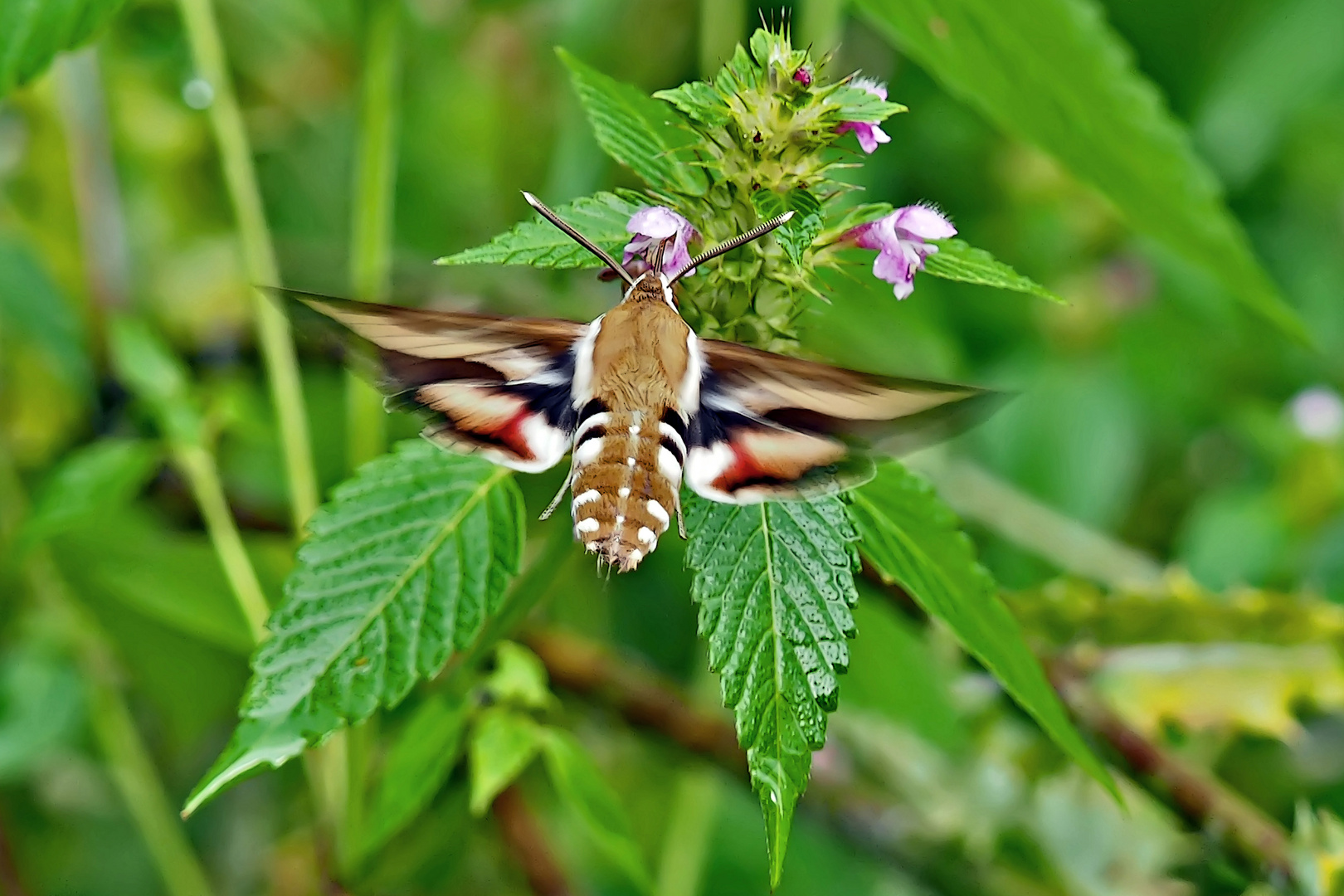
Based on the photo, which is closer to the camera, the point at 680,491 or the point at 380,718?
the point at 680,491

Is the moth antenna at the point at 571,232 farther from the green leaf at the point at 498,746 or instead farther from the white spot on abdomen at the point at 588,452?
the green leaf at the point at 498,746

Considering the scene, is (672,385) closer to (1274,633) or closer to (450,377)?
(450,377)

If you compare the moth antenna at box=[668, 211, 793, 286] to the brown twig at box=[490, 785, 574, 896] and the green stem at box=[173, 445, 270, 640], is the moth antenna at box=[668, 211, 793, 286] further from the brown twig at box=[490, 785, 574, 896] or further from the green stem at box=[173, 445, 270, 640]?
the brown twig at box=[490, 785, 574, 896]

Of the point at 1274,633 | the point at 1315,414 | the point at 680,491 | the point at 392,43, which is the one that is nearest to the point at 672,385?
the point at 680,491

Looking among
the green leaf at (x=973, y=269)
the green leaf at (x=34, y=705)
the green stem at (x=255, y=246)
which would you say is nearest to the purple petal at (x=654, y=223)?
the green leaf at (x=973, y=269)

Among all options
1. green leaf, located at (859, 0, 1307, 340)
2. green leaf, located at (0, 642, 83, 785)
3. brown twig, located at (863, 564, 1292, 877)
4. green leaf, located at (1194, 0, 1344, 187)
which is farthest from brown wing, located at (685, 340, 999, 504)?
green leaf, located at (1194, 0, 1344, 187)

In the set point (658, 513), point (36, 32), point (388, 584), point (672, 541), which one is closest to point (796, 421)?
point (658, 513)
